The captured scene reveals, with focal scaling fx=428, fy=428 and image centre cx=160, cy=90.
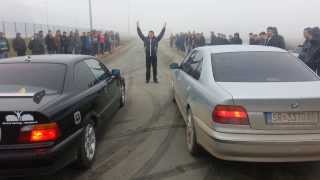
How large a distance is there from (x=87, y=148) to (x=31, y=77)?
1132 mm

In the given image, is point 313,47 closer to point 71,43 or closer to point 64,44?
point 64,44

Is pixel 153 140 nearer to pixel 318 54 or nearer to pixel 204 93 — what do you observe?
pixel 204 93

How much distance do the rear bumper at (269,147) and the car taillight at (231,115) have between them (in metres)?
0.14

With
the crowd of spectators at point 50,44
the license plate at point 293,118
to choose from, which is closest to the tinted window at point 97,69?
the license plate at point 293,118

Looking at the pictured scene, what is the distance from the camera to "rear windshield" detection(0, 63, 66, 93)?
5090 millimetres

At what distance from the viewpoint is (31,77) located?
17.6 ft

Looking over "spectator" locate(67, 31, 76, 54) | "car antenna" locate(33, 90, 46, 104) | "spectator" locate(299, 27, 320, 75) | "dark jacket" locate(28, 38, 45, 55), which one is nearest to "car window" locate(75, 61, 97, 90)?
"car antenna" locate(33, 90, 46, 104)

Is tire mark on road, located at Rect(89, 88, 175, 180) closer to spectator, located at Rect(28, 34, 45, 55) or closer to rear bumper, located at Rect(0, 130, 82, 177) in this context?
rear bumper, located at Rect(0, 130, 82, 177)

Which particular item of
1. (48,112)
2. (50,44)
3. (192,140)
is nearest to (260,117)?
(192,140)

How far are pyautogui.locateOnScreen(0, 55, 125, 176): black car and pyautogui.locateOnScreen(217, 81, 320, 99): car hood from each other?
5.83ft

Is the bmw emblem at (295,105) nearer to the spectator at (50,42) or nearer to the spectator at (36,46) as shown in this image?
the spectator at (36,46)

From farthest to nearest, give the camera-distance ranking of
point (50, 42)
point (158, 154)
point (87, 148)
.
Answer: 1. point (50, 42)
2. point (158, 154)
3. point (87, 148)

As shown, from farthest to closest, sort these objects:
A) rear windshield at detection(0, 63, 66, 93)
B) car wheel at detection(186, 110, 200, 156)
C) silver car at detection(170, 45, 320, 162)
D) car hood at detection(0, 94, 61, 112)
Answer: car wheel at detection(186, 110, 200, 156) < rear windshield at detection(0, 63, 66, 93) < silver car at detection(170, 45, 320, 162) < car hood at detection(0, 94, 61, 112)

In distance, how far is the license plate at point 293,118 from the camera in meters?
4.40
